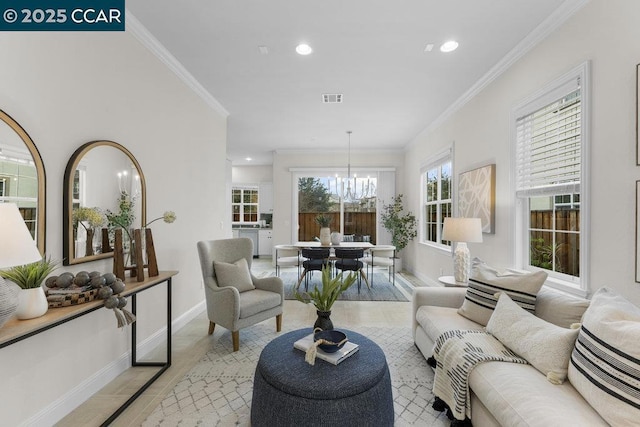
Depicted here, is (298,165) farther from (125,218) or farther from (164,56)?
(125,218)

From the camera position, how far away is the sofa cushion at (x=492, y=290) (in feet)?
6.73

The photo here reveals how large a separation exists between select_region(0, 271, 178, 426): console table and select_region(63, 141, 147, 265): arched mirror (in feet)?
1.27

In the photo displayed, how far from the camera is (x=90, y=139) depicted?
2115 mm

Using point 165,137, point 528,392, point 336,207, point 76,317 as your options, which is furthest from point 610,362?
point 336,207

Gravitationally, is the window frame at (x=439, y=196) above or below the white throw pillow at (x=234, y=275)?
above

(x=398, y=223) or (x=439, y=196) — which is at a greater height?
(x=439, y=196)

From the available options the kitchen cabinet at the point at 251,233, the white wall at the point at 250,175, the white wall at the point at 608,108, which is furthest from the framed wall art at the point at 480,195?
the white wall at the point at 250,175

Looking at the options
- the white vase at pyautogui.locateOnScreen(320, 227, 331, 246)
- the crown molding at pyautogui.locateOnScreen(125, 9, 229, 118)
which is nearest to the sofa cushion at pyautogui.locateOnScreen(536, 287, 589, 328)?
the white vase at pyautogui.locateOnScreen(320, 227, 331, 246)

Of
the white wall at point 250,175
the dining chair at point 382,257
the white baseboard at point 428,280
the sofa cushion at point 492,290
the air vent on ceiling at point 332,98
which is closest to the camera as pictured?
the sofa cushion at point 492,290

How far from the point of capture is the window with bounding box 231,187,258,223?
9.37 meters

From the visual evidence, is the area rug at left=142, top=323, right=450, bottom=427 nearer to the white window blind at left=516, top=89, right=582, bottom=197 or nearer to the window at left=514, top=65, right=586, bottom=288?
the window at left=514, top=65, right=586, bottom=288

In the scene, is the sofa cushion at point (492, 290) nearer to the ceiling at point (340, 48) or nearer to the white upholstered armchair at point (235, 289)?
the white upholstered armchair at point (235, 289)

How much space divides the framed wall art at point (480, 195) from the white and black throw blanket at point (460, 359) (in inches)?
67.8

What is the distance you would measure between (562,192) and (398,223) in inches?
163
